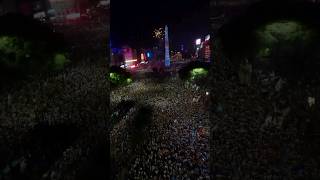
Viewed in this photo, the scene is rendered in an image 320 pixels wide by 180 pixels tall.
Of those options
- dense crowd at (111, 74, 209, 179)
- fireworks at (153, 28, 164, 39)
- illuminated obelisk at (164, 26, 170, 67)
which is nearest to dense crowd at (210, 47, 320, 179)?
dense crowd at (111, 74, 209, 179)

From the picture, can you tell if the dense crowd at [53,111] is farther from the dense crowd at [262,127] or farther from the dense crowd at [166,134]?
the dense crowd at [262,127]

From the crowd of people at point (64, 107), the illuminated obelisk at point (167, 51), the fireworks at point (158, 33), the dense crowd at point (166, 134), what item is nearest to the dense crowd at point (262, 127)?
the dense crowd at point (166, 134)

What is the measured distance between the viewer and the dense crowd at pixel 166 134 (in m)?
7.05

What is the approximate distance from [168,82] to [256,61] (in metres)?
2.01

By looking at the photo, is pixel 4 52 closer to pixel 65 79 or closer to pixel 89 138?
pixel 65 79

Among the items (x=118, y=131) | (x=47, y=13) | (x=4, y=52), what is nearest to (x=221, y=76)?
(x=118, y=131)

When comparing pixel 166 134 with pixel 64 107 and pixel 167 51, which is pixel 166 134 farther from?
pixel 64 107

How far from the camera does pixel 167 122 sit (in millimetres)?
7734

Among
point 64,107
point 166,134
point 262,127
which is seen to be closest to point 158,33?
point 166,134

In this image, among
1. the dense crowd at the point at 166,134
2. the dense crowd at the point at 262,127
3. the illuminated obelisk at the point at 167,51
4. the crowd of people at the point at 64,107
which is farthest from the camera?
the illuminated obelisk at the point at 167,51

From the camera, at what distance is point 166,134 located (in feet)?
24.7

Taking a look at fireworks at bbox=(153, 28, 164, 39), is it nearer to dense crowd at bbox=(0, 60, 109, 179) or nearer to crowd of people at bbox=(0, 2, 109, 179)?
crowd of people at bbox=(0, 2, 109, 179)

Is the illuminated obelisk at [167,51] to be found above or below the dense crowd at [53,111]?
above

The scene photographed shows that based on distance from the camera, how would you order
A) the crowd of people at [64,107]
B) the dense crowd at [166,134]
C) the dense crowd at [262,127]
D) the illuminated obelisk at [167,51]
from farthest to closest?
the illuminated obelisk at [167,51]
the crowd of people at [64,107]
the dense crowd at [166,134]
the dense crowd at [262,127]
